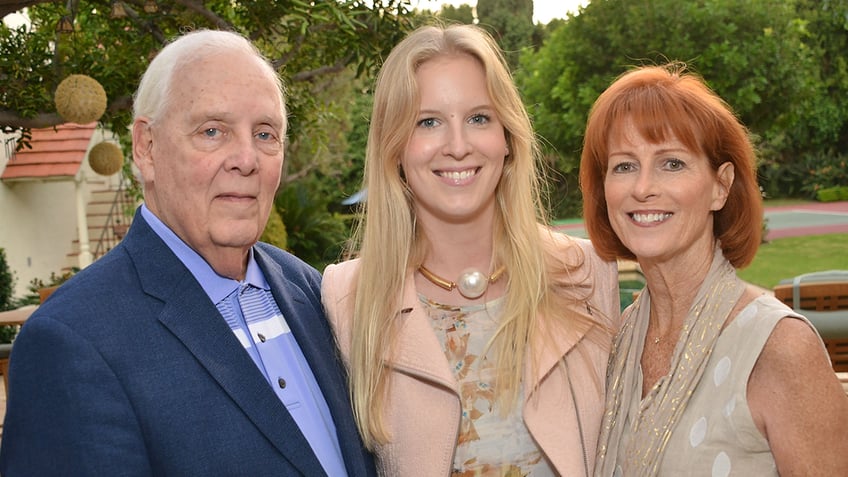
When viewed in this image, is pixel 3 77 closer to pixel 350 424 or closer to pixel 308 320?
pixel 308 320

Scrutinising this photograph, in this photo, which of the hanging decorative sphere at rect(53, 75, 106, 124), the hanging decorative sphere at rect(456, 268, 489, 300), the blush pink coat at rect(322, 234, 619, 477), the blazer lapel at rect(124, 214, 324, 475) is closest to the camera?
the blazer lapel at rect(124, 214, 324, 475)

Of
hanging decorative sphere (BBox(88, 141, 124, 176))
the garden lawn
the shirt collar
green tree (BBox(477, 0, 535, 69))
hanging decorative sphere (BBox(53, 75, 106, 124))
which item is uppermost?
green tree (BBox(477, 0, 535, 69))

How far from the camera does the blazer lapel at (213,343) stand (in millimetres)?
1973

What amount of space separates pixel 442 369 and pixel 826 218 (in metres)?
27.6

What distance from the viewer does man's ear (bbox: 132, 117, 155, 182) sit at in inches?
83.0

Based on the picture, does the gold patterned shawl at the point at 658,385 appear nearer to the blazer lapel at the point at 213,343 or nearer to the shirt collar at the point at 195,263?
the blazer lapel at the point at 213,343

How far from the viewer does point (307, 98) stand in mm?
7797

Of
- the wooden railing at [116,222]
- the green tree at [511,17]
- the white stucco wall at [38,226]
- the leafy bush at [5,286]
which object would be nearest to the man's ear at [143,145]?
the leafy bush at [5,286]

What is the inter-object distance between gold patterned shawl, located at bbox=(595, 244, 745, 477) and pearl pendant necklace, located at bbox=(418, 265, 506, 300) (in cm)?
50

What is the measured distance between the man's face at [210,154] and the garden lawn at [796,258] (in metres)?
15.3

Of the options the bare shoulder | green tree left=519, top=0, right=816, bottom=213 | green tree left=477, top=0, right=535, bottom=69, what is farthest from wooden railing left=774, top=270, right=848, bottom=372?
green tree left=477, top=0, right=535, bottom=69

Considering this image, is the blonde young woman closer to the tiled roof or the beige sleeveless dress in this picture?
the beige sleeveless dress

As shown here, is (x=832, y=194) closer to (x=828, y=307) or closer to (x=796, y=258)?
(x=796, y=258)

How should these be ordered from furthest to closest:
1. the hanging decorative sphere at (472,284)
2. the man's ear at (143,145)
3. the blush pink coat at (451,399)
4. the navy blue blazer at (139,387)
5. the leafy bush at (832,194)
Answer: the leafy bush at (832,194), the hanging decorative sphere at (472,284), the blush pink coat at (451,399), the man's ear at (143,145), the navy blue blazer at (139,387)
